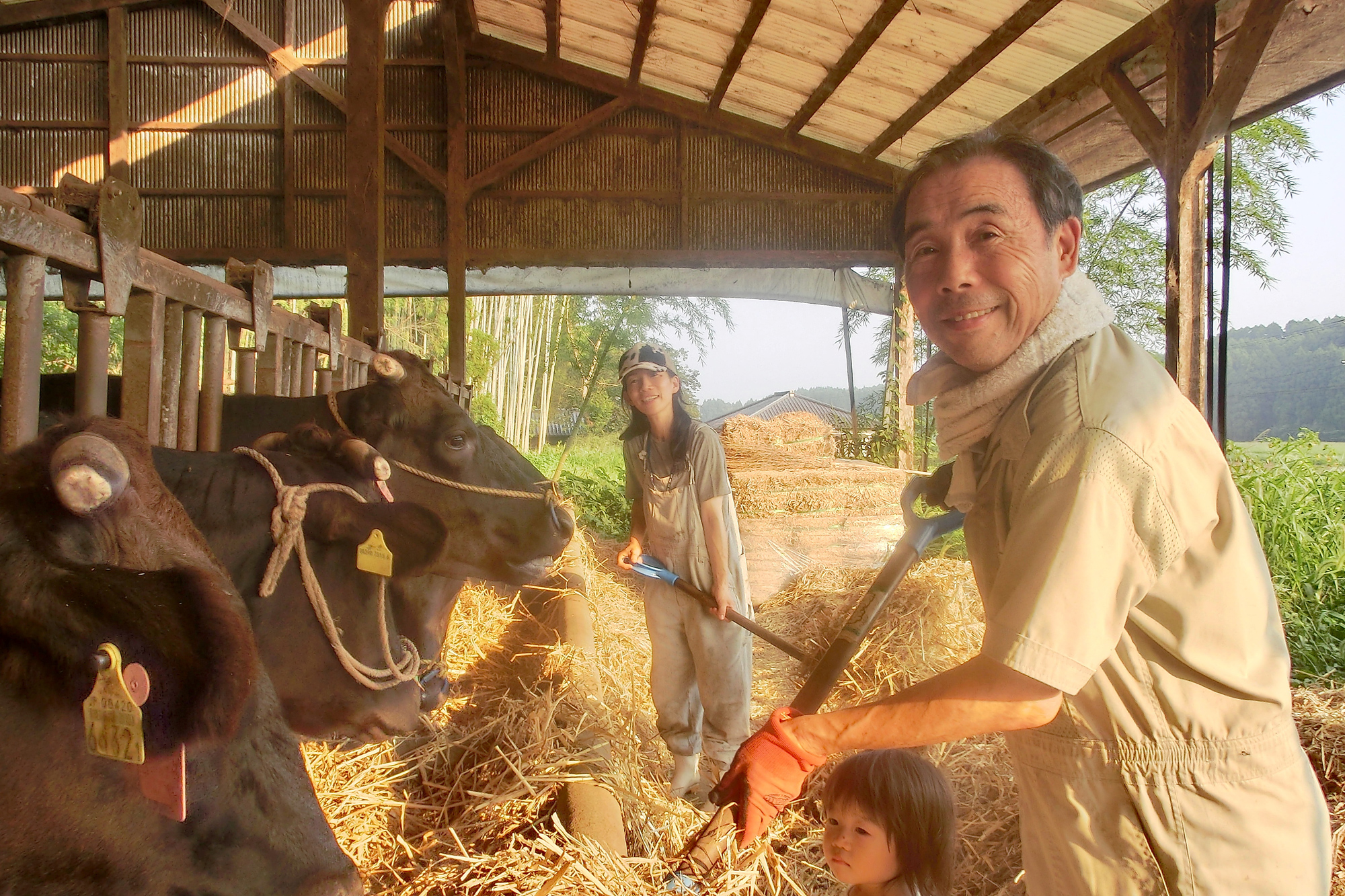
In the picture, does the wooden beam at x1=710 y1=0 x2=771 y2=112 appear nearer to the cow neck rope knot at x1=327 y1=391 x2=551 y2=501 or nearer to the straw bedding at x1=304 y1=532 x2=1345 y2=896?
the straw bedding at x1=304 y1=532 x2=1345 y2=896

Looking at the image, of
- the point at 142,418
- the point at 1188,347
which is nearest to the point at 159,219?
the point at 142,418

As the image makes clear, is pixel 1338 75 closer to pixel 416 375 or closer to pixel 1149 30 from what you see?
pixel 1149 30

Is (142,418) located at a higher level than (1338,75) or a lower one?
lower

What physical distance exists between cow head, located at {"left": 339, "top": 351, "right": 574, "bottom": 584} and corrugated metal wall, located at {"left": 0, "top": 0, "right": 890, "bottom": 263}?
20.8 ft

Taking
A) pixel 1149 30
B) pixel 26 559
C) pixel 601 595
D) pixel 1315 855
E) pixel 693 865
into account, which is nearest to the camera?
pixel 26 559

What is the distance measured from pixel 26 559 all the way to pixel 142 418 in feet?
4.44

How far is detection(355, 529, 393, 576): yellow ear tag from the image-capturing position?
1.91 metres

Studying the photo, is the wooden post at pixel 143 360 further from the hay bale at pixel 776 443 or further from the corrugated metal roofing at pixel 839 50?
the hay bale at pixel 776 443

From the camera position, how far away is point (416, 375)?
2.91 m

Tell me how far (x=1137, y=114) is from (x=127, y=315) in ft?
15.8

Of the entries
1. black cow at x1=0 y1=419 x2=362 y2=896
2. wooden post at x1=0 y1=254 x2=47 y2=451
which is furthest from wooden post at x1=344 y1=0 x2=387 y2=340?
black cow at x1=0 y1=419 x2=362 y2=896

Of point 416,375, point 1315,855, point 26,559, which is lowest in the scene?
point 1315,855

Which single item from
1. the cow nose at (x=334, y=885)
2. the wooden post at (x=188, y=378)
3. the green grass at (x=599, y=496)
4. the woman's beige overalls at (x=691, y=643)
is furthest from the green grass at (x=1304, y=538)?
the green grass at (x=599, y=496)

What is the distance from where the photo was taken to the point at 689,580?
3986 mm
